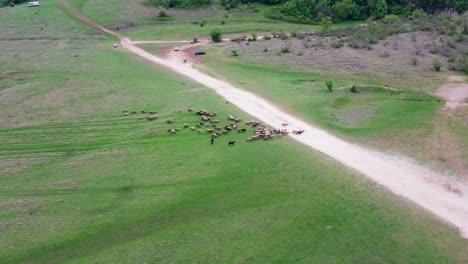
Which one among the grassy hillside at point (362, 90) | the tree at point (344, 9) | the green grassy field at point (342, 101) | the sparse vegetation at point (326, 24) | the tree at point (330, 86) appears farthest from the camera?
the tree at point (344, 9)

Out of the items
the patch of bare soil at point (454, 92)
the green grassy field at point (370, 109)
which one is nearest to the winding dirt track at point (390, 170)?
the green grassy field at point (370, 109)

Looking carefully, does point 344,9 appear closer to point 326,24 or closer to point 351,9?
point 351,9

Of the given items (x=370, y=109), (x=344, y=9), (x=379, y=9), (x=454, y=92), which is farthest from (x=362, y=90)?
(x=379, y=9)

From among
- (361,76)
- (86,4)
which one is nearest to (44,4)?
(86,4)

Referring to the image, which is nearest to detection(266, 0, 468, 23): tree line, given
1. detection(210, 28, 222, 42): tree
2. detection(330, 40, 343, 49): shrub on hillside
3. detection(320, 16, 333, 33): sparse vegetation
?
detection(320, 16, 333, 33): sparse vegetation

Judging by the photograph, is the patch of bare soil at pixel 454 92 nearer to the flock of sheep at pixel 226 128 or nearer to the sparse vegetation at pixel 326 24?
the flock of sheep at pixel 226 128
